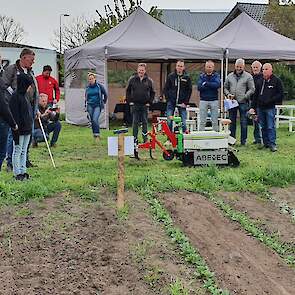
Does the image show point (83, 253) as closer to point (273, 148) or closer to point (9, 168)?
point (9, 168)

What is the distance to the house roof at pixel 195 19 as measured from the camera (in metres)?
63.1

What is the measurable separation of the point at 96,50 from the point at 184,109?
5161 millimetres

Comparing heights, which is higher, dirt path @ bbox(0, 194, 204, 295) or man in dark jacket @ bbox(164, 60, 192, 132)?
man in dark jacket @ bbox(164, 60, 192, 132)

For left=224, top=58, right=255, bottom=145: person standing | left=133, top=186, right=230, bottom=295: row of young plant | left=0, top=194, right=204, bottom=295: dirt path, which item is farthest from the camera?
left=224, top=58, right=255, bottom=145: person standing

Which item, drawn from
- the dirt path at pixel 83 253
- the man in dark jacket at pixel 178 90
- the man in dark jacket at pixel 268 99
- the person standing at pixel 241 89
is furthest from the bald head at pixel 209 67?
the dirt path at pixel 83 253

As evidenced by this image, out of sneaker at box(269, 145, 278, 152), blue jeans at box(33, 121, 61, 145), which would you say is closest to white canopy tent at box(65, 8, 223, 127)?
blue jeans at box(33, 121, 61, 145)

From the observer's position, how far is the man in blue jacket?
Answer: 38.5 feet

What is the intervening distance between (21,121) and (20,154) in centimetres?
43

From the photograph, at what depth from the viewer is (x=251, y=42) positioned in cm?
1830

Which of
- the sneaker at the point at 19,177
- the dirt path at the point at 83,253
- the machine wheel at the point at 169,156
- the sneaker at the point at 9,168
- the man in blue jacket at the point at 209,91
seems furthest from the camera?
the man in blue jacket at the point at 209,91

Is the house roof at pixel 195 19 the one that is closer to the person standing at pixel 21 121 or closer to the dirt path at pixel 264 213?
the person standing at pixel 21 121

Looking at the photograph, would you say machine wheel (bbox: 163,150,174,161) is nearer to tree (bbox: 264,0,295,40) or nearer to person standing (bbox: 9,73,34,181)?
person standing (bbox: 9,73,34,181)

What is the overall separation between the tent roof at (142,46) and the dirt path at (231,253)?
957 cm

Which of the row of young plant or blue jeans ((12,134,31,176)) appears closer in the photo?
the row of young plant
